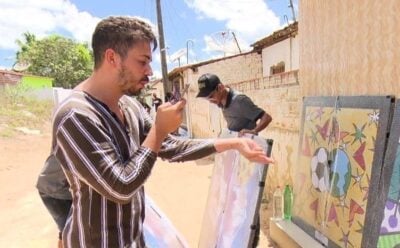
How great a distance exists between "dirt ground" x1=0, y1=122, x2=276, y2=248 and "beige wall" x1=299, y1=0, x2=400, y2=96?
2.03 metres

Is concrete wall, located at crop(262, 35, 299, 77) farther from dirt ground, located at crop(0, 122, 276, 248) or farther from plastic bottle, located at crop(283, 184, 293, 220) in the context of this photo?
plastic bottle, located at crop(283, 184, 293, 220)

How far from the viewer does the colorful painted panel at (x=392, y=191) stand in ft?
6.93

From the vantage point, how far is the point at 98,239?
1469mm

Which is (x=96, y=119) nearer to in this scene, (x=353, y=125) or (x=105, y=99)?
(x=105, y=99)

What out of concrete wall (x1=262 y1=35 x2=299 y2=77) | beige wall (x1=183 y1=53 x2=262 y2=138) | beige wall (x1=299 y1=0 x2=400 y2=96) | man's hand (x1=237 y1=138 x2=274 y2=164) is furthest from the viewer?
beige wall (x1=183 y1=53 x2=262 y2=138)

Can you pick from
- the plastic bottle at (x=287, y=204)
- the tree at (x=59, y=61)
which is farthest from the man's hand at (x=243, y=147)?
the tree at (x=59, y=61)

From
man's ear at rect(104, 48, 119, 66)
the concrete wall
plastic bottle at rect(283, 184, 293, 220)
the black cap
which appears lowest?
plastic bottle at rect(283, 184, 293, 220)

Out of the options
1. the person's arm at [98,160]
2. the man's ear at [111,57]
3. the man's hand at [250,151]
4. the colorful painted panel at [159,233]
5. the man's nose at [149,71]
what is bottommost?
the colorful painted panel at [159,233]

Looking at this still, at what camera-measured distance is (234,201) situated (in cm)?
281

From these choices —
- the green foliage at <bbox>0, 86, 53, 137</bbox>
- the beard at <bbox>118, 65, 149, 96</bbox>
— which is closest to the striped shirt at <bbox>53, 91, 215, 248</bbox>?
the beard at <bbox>118, 65, 149, 96</bbox>

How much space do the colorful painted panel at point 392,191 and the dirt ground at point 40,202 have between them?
207 cm

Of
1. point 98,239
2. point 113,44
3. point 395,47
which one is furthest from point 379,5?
point 98,239

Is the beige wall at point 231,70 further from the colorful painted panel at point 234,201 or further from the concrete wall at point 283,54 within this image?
the colorful painted panel at point 234,201

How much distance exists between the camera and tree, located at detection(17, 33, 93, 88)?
30.2m
